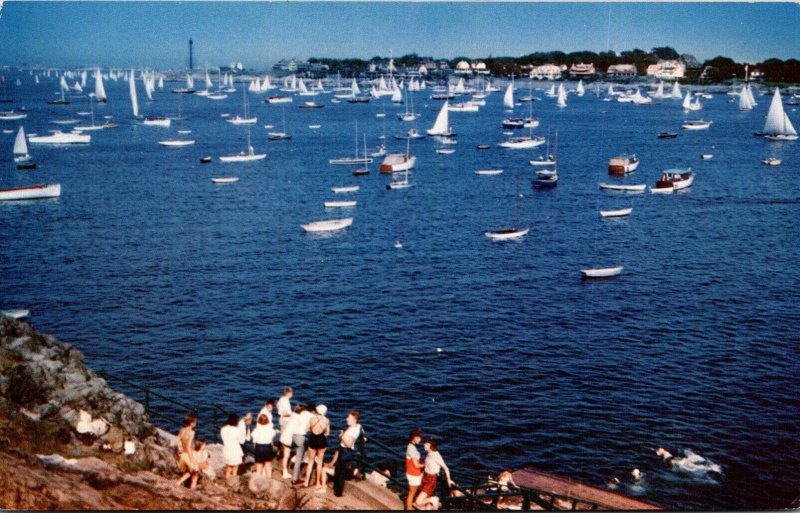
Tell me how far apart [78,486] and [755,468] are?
2994cm

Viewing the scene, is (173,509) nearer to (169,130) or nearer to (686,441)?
(686,441)

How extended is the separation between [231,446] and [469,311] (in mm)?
36807

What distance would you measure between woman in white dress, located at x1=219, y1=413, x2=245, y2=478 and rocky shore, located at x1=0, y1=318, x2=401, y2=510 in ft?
1.45

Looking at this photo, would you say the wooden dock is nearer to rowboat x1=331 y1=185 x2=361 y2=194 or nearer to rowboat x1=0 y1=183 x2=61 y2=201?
rowboat x1=331 y1=185 x2=361 y2=194

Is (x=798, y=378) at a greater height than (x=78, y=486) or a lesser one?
lesser

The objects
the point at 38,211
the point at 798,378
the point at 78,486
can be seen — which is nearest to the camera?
the point at 78,486

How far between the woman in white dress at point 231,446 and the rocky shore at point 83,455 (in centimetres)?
44

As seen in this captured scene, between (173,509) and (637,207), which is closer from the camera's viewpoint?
(173,509)

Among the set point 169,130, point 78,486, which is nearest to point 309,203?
point 78,486

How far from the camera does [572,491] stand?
30594 mm

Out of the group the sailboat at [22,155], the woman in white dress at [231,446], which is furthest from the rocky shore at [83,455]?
the sailboat at [22,155]

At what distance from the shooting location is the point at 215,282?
200ft

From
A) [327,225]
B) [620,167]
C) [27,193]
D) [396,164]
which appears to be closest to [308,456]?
[327,225]

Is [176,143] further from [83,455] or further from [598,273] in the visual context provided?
[83,455]
